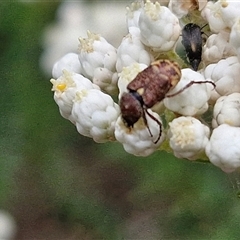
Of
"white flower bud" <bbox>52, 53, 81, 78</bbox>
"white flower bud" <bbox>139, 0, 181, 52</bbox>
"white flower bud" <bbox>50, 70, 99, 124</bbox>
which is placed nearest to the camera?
"white flower bud" <bbox>139, 0, 181, 52</bbox>

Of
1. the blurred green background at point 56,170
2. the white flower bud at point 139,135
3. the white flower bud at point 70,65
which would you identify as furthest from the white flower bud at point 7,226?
the white flower bud at point 139,135

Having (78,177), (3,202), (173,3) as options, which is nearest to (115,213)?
(78,177)

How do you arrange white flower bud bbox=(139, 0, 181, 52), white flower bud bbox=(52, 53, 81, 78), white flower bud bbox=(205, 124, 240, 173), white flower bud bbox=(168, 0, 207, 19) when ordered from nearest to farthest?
white flower bud bbox=(205, 124, 240, 173)
white flower bud bbox=(139, 0, 181, 52)
white flower bud bbox=(168, 0, 207, 19)
white flower bud bbox=(52, 53, 81, 78)

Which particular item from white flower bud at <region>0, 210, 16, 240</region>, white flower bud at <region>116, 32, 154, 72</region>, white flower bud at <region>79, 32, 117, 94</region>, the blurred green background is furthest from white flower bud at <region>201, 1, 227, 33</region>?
white flower bud at <region>0, 210, 16, 240</region>

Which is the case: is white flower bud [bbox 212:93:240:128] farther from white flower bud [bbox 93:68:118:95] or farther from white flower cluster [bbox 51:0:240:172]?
white flower bud [bbox 93:68:118:95]

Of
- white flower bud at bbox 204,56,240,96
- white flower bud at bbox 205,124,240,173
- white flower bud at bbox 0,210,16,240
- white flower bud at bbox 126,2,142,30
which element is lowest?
white flower bud at bbox 0,210,16,240

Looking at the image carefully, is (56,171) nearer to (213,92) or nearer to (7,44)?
(7,44)

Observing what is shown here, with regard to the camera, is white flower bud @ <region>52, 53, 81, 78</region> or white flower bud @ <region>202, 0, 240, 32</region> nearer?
white flower bud @ <region>202, 0, 240, 32</region>

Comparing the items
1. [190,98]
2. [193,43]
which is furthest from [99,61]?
[190,98]
